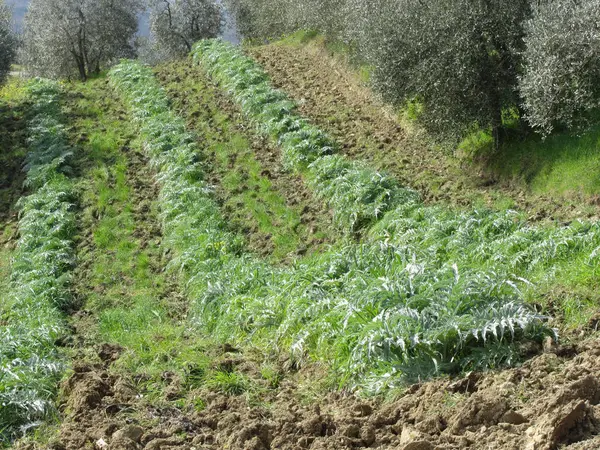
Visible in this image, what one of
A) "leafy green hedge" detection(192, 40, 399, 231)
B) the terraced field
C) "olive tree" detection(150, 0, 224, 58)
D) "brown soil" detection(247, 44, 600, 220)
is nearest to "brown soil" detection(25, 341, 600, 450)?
the terraced field

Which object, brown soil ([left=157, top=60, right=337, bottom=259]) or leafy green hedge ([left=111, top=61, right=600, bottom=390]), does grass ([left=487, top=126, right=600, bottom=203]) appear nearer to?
leafy green hedge ([left=111, top=61, right=600, bottom=390])

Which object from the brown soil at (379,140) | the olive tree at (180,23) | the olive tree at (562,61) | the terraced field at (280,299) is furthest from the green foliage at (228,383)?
the olive tree at (180,23)

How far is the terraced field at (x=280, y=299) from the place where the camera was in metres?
5.66

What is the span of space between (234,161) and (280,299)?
31.6 ft

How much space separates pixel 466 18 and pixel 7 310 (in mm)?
9986

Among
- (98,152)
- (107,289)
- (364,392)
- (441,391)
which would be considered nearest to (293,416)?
(364,392)

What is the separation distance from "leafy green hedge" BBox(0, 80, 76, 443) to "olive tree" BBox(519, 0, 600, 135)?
8720mm

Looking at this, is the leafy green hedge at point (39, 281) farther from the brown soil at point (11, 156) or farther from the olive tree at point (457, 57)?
the olive tree at point (457, 57)

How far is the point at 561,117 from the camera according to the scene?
41.2ft

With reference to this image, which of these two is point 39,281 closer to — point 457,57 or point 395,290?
point 395,290

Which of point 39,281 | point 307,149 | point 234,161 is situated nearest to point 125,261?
point 39,281

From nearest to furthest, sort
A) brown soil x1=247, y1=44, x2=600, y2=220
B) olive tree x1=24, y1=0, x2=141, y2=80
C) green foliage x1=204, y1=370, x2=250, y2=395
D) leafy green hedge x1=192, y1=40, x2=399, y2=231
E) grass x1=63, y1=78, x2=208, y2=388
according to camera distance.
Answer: green foliage x1=204, y1=370, x2=250, y2=395 < grass x1=63, y1=78, x2=208, y2=388 < brown soil x1=247, y1=44, x2=600, y2=220 < leafy green hedge x1=192, y1=40, x2=399, y2=231 < olive tree x1=24, y1=0, x2=141, y2=80

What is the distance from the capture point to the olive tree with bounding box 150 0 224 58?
38.6 m

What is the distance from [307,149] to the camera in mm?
17234
